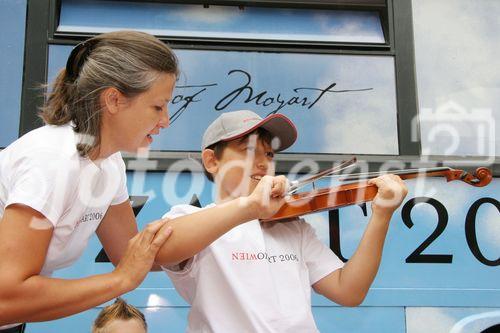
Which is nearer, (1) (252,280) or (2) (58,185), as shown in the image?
(2) (58,185)

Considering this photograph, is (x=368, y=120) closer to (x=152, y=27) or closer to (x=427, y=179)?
(x=427, y=179)

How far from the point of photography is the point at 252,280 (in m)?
1.28

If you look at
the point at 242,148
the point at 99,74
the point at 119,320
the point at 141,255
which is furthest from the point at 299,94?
the point at 141,255

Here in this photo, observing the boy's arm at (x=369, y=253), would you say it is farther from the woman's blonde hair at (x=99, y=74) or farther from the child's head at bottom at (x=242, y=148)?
the woman's blonde hair at (x=99, y=74)

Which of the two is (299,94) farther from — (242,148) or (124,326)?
(124,326)

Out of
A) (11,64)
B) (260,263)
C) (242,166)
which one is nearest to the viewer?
(260,263)

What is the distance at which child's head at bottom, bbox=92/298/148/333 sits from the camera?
1768 millimetres

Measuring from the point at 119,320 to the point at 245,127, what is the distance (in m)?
0.74

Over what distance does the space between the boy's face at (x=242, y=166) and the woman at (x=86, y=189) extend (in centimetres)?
21

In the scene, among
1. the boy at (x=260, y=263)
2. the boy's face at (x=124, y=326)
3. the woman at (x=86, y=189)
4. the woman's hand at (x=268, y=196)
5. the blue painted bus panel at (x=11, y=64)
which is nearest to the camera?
the woman at (x=86, y=189)

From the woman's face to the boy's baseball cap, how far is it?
0.24 m

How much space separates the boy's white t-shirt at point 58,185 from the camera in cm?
106

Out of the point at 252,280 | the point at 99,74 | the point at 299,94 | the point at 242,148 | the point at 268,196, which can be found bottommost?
the point at 252,280

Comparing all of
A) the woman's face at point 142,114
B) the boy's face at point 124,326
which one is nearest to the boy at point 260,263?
the woman's face at point 142,114
